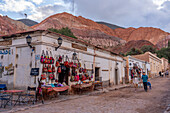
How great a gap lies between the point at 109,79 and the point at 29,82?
9.73 m

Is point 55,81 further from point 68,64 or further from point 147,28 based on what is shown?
point 147,28

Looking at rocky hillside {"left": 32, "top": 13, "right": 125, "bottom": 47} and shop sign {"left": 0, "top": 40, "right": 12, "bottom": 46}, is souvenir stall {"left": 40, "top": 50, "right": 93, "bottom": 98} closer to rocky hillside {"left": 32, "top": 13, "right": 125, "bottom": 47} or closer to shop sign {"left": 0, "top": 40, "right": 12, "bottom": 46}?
shop sign {"left": 0, "top": 40, "right": 12, "bottom": 46}

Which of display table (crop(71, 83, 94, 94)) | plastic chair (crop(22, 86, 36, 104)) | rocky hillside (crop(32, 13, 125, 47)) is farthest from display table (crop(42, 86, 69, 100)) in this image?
rocky hillside (crop(32, 13, 125, 47))

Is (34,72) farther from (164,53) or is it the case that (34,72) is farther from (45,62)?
(164,53)

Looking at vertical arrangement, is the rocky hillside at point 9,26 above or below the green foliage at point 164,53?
above

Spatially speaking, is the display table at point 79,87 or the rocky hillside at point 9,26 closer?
the display table at point 79,87

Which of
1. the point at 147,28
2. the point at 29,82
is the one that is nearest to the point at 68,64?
the point at 29,82

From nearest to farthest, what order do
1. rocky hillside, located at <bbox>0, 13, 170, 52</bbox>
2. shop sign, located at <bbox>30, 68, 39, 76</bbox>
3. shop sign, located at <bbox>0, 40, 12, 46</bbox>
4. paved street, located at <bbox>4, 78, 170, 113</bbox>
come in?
paved street, located at <bbox>4, 78, 170, 113</bbox>, shop sign, located at <bbox>30, 68, 39, 76</bbox>, shop sign, located at <bbox>0, 40, 12, 46</bbox>, rocky hillside, located at <bbox>0, 13, 170, 52</bbox>

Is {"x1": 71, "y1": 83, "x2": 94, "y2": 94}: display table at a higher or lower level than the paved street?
higher

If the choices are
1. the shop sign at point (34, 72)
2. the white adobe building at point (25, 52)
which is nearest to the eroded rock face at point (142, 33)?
the white adobe building at point (25, 52)

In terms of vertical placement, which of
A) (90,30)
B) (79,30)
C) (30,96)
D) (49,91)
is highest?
(90,30)

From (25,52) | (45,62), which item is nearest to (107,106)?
(45,62)

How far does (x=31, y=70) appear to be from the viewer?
858 centimetres

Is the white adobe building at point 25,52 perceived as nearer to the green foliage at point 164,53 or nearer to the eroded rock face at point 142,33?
the green foliage at point 164,53
